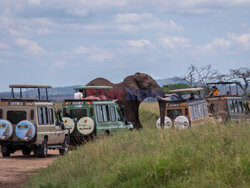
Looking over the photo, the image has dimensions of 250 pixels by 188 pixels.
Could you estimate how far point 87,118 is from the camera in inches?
814

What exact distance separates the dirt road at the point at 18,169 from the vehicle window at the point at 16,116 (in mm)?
1349

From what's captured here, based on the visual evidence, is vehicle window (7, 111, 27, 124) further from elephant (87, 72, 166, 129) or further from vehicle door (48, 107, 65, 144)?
elephant (87, 72, 166, 129)

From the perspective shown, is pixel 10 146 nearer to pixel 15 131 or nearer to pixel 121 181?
pixel 15 131

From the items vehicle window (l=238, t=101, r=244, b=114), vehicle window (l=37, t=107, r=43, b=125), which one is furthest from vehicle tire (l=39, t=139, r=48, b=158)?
vehicle window (l=238, t=101, r=244, b=114)

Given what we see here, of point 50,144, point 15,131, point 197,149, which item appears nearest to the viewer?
point 197,149

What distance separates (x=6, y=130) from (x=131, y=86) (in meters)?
17.9

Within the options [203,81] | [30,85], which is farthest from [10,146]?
[203,81]

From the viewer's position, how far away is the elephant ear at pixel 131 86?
118ft

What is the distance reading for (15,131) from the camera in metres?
19.1

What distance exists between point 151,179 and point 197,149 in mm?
1824

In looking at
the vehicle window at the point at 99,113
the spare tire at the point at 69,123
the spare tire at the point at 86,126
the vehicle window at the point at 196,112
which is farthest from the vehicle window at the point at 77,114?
the vehicle window at the point at 196,112

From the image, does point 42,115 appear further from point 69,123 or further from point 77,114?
point 77,114

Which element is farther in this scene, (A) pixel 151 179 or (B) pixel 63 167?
(B) pixel 63 167

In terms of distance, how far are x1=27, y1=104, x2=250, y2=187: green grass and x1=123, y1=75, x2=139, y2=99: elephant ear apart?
68.5ft
